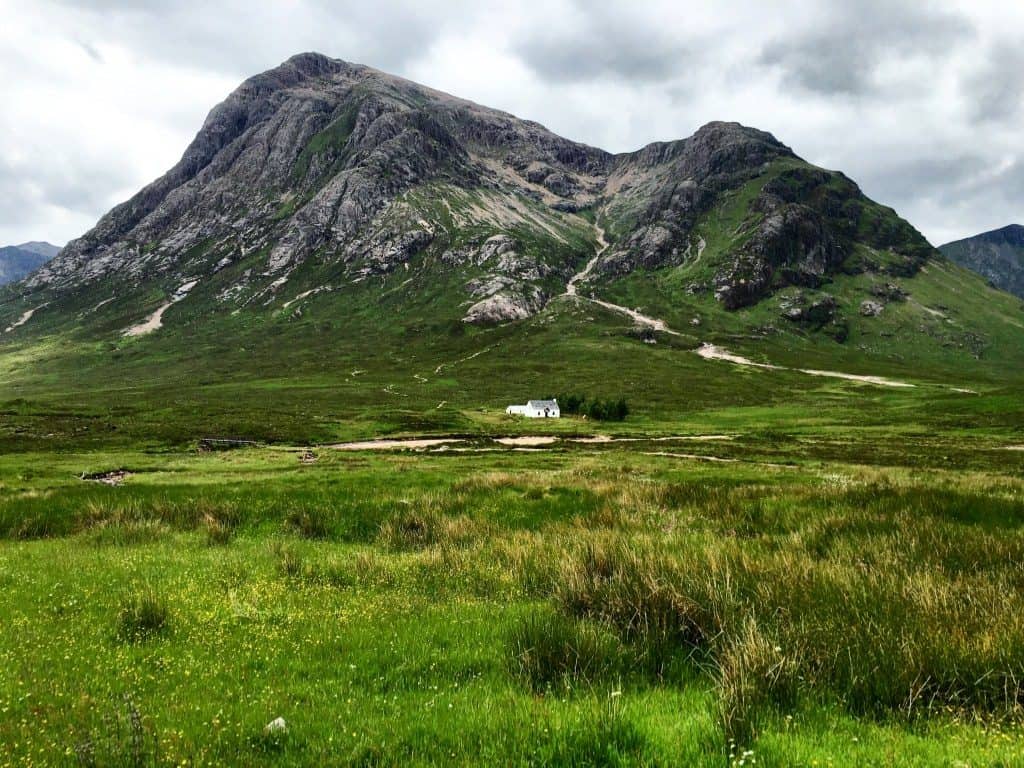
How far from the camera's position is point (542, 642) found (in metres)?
7.59

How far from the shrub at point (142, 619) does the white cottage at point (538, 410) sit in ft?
334

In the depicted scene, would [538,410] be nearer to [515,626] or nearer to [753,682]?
[515,626]

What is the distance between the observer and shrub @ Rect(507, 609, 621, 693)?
7020 millimetres

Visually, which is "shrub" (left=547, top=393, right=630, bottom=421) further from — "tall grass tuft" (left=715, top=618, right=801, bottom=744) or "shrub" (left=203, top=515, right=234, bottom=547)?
"tall grass tuft" (left=715, top=618, right=801, bottom=744)

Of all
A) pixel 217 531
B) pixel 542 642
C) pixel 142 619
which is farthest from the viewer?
pixel 217 531

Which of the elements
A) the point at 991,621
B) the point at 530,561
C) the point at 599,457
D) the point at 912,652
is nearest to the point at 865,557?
the point at 991,621

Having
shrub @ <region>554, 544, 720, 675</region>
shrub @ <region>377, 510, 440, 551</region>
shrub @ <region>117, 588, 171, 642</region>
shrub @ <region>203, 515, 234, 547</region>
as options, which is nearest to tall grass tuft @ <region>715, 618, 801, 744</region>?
shrub @ <region>554, 544, 720, 675</region>

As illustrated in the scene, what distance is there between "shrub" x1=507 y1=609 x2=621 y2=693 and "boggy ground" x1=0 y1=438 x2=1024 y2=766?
3cm

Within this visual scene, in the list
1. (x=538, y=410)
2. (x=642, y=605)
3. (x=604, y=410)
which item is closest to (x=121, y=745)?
(x=642, y=605)

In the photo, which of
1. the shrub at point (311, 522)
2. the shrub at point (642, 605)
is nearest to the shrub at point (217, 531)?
the shrub at point (311, 522)

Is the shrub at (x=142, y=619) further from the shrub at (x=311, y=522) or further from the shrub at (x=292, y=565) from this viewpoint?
the shrub at (x=311, y=522)

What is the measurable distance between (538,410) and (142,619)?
104m

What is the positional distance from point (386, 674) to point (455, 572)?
4.85 m

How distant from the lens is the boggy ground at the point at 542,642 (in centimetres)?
536
